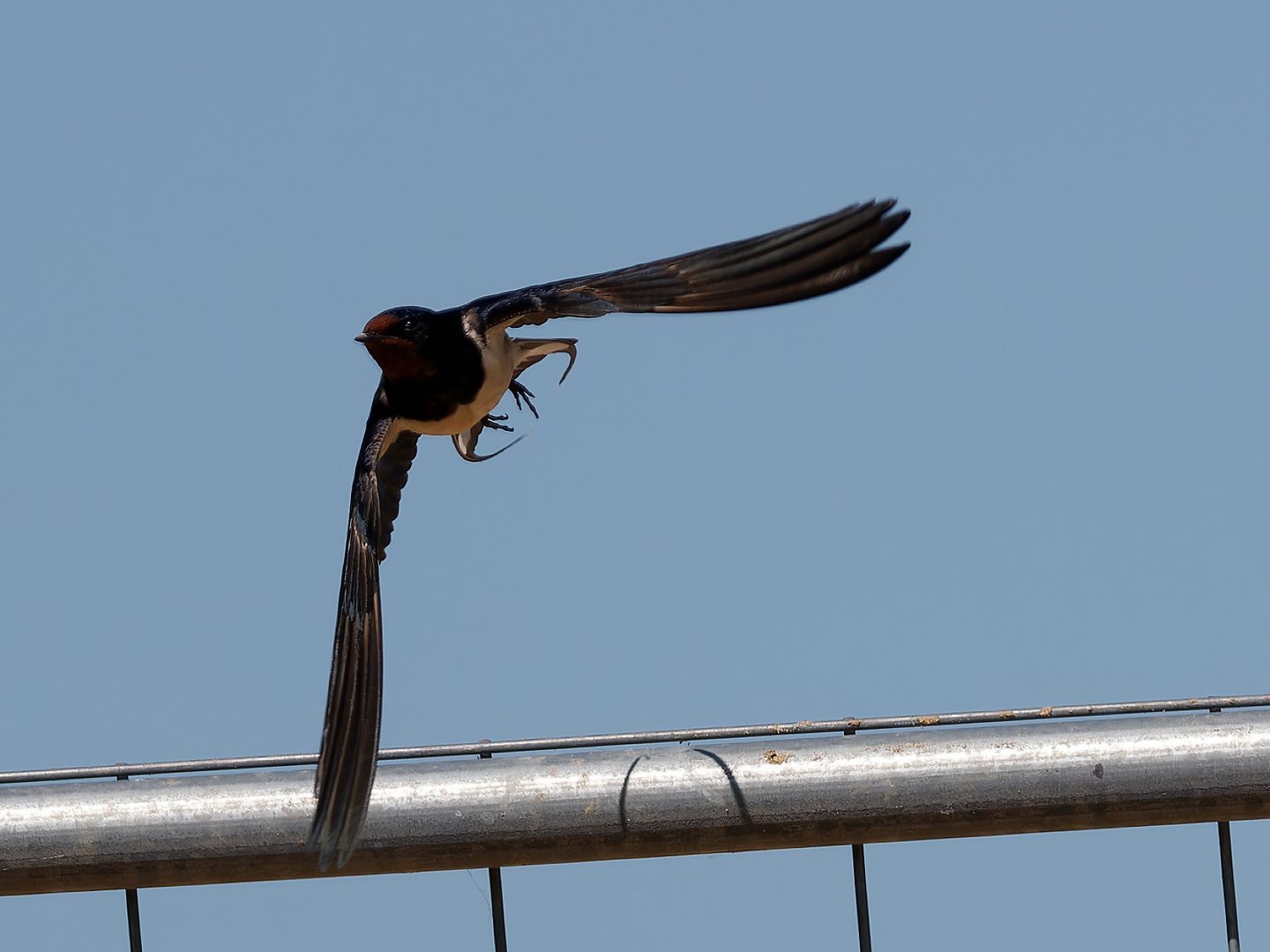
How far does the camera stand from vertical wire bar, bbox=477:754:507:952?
2195mm

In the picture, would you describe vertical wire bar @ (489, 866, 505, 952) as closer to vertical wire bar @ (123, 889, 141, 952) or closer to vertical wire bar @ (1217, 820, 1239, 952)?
vertical wire bar @ (123, 889, 141, 952)

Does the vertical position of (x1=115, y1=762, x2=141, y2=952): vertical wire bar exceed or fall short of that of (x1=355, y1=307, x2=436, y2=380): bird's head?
it falls short

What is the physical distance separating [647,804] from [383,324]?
150cm

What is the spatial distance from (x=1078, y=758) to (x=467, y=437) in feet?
6.28

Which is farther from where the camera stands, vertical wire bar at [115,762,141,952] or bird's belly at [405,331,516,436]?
bird's belly at [405,331,516,436]

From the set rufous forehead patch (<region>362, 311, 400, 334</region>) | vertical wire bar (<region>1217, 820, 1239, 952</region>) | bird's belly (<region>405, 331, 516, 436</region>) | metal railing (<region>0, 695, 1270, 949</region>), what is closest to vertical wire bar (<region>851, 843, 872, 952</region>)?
metal railing (<region>0, 695, 1270, 949</region>)

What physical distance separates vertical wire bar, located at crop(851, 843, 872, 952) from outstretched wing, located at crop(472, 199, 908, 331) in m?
0.83

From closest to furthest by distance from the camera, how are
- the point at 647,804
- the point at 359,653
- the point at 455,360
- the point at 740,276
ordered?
the point at 647,804 < the point at 740,276 < the point at 359,653 < the point at 455,360

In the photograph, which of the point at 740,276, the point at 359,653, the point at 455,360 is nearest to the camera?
the point at 740,276

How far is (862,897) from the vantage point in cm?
218

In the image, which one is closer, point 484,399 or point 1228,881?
point 1228,881

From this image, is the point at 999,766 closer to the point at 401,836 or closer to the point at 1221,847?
the point at 1221,847

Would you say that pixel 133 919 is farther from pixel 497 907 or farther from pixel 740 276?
pixel 740 276

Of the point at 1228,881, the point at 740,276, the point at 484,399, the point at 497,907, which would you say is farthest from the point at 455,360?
the point at 1228,881
